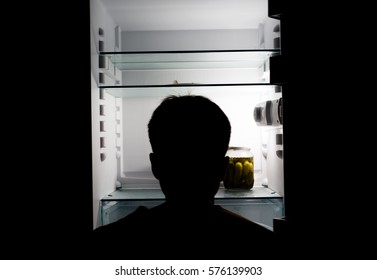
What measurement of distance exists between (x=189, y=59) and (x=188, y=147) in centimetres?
65

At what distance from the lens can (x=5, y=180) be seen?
1.22m

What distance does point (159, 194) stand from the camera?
157 centimetres

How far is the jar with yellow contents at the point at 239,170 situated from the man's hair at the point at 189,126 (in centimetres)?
68

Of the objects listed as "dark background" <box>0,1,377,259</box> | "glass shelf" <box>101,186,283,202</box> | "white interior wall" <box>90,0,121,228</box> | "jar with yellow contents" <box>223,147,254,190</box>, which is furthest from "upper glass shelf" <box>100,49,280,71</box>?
"glass shelf" <box>101,186,283,202</box>

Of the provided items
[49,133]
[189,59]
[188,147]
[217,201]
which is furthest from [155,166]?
[189,59]

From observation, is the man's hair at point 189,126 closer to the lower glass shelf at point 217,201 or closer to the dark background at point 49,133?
the dark background at point 49,133

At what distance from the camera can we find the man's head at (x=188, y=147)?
36.8 inches

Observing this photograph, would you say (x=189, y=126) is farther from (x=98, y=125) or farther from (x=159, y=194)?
(x=159, y=194)

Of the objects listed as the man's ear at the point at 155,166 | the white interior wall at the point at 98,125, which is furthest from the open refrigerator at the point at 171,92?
the man's ear at the point at 155,166

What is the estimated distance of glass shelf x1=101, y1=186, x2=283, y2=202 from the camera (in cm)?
144

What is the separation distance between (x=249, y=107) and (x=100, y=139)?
28.2 inches

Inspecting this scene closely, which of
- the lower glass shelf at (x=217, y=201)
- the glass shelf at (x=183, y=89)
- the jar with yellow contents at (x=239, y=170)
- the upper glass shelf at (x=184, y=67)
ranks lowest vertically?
the lower glass shelf at (x=217, y=201)
